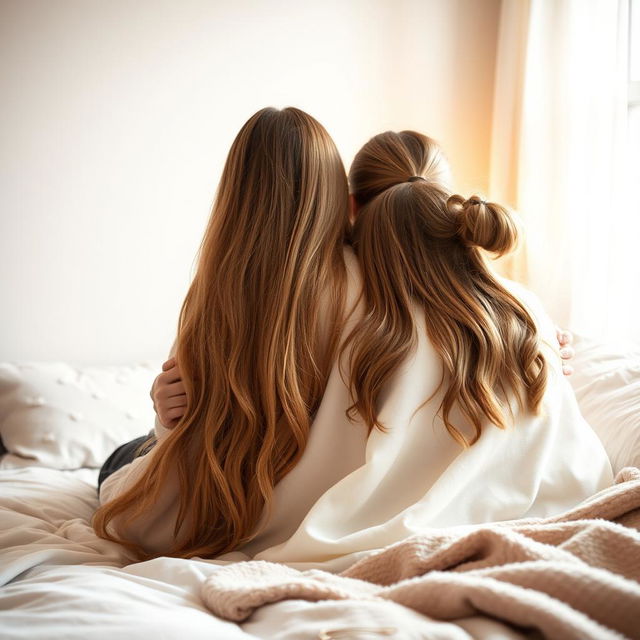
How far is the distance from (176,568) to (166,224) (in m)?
1.53

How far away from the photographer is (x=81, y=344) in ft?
7.24

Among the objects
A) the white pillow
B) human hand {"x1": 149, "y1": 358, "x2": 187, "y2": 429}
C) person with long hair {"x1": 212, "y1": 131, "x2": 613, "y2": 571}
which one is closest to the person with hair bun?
person with long hair {"x1": 212, "y1": 131, "x2": 613, "y2": 571}

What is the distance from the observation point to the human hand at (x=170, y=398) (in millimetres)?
1155

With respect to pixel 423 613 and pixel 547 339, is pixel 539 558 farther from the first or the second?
pixel 547 339

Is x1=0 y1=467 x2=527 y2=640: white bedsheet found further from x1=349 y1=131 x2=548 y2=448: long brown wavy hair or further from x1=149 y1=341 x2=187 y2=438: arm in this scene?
x1=349 y1=131 x2=548 y2=448: long brown wavy hair

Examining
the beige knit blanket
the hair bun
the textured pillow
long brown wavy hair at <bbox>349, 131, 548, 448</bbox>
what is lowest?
the textured pillow

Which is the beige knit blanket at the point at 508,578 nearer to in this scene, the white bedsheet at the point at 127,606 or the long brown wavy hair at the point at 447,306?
the white bedsheet at the point at 127,606

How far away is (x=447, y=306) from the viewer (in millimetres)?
1114

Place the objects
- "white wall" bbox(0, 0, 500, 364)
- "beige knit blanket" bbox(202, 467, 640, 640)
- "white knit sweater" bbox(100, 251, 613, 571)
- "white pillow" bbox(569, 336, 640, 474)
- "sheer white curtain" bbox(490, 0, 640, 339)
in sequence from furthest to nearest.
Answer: "white wall" bbox(0, 0, 500, 364) < "sheer white curtain" bbox(490, 0, 640, 339) < "white pillow" bbox(569, 336, 640, 474) < "white knit sweater" bbox(100, 251, 613, 571) < "beige knit blanket" bbox(202, 467, 640, 640)

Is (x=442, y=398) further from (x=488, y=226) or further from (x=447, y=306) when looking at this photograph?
(x=488, y=226)

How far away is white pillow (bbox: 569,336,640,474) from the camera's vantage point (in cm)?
130

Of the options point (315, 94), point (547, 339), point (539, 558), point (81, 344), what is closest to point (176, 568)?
point (539, 558)

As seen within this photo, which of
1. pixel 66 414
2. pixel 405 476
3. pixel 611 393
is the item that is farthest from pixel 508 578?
pixel 66 414

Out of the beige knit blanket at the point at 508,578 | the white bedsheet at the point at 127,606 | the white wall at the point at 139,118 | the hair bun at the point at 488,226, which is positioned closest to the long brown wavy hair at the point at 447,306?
the hair bun at the point at 488,226
